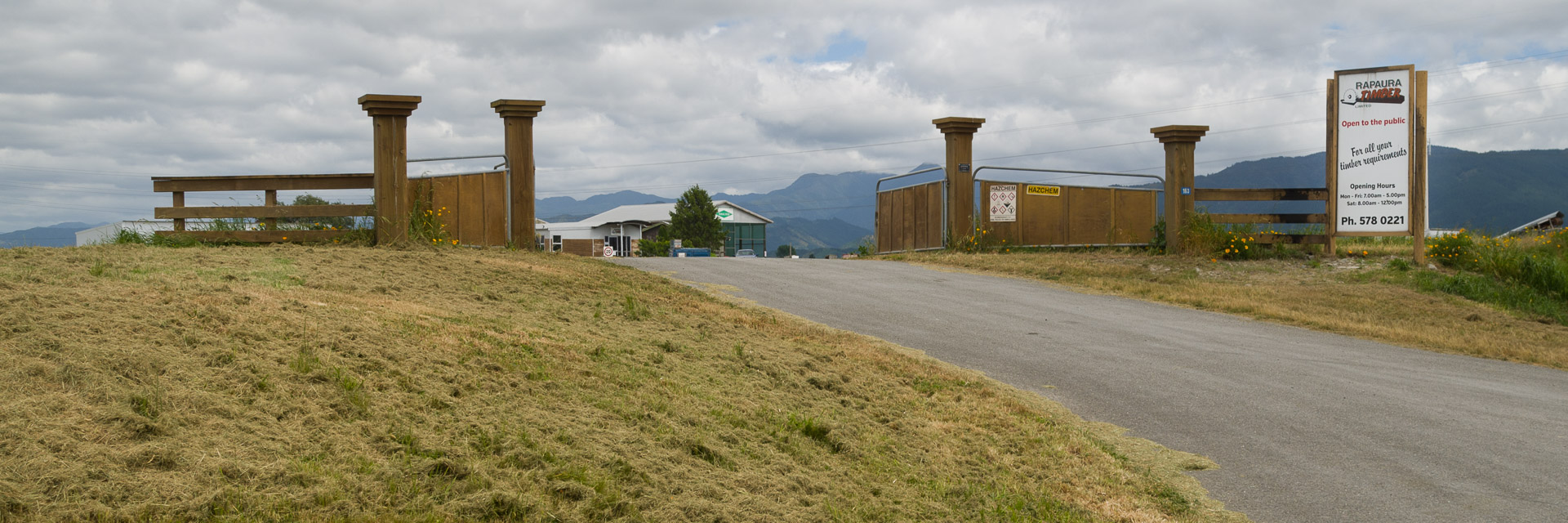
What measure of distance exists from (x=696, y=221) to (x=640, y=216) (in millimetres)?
17341

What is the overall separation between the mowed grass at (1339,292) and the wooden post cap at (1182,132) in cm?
231

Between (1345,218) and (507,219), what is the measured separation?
1414cm

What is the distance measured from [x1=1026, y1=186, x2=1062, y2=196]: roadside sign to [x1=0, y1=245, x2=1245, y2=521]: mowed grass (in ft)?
47.0

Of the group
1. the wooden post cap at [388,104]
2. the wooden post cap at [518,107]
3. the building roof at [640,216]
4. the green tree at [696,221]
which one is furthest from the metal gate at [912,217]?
the building roof at [640,216]

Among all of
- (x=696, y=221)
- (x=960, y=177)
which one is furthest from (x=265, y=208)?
(x=696, y=221)

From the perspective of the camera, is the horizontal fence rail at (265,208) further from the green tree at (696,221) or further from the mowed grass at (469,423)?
the green tree at (696,221)

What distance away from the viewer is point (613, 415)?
4.57m

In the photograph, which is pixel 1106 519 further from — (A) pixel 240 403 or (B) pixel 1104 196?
(B) pixel 1104 196

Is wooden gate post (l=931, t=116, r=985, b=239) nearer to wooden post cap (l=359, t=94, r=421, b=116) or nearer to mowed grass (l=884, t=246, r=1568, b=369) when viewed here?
mowed grass (l=884, t=246, r=1568, b=369)

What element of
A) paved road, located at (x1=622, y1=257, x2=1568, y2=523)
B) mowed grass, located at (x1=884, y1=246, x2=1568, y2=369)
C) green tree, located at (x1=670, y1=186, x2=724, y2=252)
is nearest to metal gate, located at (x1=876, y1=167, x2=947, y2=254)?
mowed grass, located at (x1=884, y1=246, x2=1568, y2=369)

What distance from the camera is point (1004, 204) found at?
68.1 feet

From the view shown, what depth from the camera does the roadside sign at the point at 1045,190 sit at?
68.3 ft

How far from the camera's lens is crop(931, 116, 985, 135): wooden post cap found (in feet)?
65.9

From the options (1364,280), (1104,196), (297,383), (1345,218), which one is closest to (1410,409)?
(297,383)
